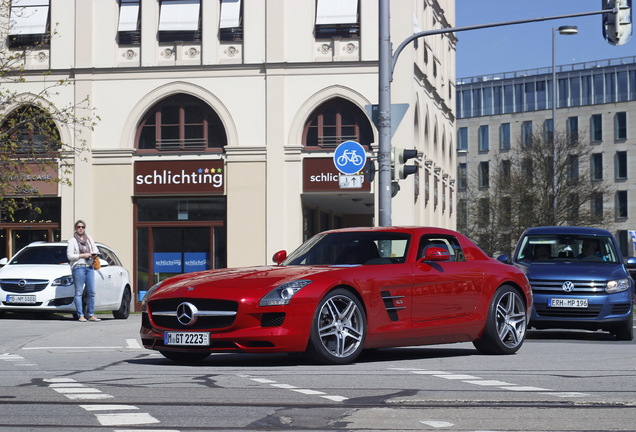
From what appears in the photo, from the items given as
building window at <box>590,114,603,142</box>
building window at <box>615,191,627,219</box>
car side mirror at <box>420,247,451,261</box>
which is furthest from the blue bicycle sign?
building window at <box>590,114,603,142</box>

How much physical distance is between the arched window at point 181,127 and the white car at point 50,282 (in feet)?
45.9

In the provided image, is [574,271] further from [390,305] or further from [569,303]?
[390,305]

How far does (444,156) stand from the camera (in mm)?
50156

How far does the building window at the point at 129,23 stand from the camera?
125 ft

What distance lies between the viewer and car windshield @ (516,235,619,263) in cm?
1803

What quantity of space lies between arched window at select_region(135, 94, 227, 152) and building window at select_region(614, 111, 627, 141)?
211ft

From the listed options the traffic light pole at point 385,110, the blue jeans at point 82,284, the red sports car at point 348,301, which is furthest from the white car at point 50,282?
the red sports car at point 348,301

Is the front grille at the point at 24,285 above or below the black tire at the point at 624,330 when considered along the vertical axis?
above

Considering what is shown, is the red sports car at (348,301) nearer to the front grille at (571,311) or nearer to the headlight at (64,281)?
the front grille at (571,311)

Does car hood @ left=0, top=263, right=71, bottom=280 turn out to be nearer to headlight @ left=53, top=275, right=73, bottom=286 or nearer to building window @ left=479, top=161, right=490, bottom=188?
headlight @ left=53, top=275, right=73, bottom=286

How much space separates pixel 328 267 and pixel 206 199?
2624cm

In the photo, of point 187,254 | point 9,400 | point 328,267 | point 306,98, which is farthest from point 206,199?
point 9,400

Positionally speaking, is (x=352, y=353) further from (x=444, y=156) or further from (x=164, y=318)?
(x=444, y=156)

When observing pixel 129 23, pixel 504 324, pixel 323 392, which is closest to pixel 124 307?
pixel 504 324
